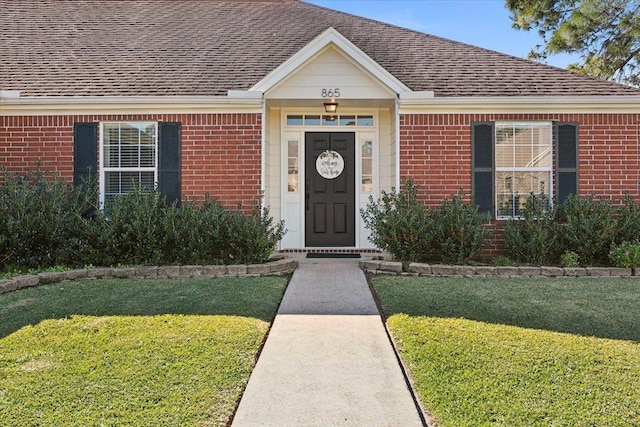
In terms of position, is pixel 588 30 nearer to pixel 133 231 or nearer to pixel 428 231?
pixel 428 231

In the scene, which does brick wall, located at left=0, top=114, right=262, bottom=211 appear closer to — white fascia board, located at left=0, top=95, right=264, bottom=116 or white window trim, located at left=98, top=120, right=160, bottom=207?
white fascia board, located at left=0, top=95, right=264, bottom=116

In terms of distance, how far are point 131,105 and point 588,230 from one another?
7402 mm

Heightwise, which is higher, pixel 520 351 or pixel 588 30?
pixel 588 30

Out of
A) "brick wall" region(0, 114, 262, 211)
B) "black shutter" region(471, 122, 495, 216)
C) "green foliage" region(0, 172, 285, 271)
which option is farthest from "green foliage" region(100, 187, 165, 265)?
"black shutter" region(471, 122, 495, 216)

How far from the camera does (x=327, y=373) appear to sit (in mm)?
3264

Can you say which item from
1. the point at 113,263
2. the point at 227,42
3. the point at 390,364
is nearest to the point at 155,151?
the point at 113,263

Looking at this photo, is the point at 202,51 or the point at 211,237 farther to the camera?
the point at 202,51

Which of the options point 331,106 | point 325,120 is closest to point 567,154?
point 331,106

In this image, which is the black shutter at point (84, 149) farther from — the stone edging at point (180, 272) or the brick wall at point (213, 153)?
the stone edging at point (180, 272)

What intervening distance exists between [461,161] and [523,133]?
1169 mm

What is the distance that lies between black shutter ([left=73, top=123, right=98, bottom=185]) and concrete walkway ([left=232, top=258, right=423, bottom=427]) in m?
4.78

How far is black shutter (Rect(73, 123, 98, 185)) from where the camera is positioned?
780 cm

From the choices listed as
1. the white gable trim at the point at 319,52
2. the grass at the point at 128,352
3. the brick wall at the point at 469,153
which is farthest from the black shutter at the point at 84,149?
the brick wall at the point at 469,153

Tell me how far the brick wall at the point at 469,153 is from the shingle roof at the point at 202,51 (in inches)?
18.4
